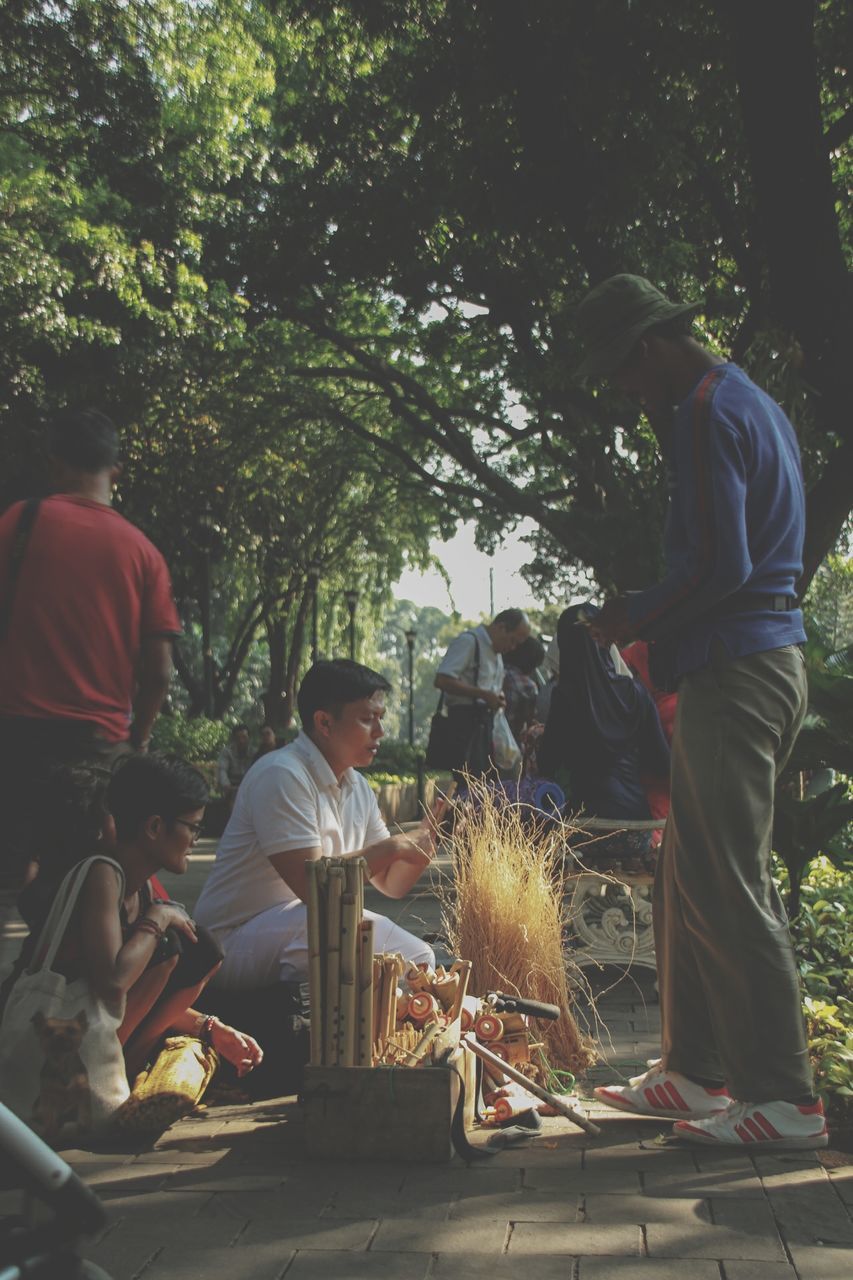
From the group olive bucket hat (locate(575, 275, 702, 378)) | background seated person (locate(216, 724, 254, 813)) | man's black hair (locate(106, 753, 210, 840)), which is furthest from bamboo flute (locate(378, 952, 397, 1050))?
background seated person (locate(216, 724, 254, 813))

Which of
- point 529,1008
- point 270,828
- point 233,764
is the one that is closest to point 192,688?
point 233,764

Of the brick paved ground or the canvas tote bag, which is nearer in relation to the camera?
the brick paved ground

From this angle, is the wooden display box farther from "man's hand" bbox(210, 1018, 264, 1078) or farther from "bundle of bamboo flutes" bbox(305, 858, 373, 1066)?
"man's hand" bbox(210, 1018, 264, 1078)

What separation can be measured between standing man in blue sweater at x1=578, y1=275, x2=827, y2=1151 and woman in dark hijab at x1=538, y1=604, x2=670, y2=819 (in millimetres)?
2446

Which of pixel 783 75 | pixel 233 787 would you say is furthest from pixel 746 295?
pixel 233 787

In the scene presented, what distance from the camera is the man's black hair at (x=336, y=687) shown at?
480 cm

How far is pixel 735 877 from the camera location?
3.63 m

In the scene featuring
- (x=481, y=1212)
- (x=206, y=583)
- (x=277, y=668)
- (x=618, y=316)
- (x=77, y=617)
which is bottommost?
(x=481, y=1212)

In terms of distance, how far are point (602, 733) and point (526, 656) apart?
4522 mm

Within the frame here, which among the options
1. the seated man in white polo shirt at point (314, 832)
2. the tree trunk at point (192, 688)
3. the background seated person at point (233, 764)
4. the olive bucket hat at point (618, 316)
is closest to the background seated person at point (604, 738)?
the seated man in white polo shirt at point (314, 832)

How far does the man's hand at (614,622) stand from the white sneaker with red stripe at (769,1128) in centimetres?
133

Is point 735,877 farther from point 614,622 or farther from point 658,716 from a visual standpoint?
point 658,716

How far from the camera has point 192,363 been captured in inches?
821

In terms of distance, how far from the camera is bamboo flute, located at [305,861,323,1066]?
3.69m
